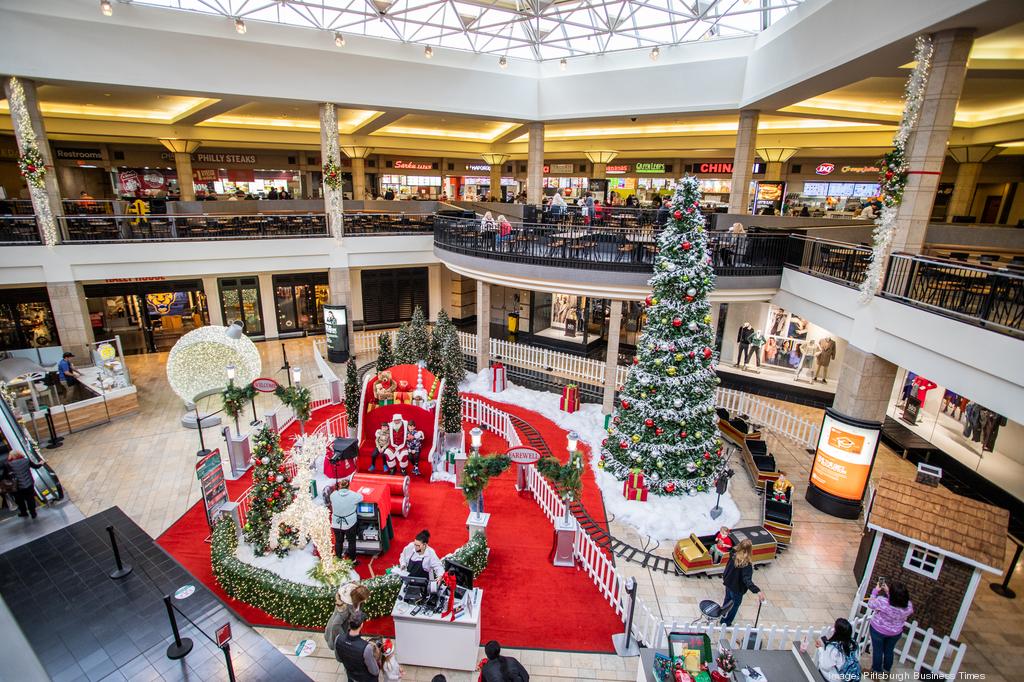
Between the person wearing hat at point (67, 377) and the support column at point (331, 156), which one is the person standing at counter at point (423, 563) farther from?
the support column at point (331, 156)

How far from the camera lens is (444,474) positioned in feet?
38.3

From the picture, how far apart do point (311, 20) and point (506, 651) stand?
19107 millimetres

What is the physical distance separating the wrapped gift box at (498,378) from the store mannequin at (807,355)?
9671 mm

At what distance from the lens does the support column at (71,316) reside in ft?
51.6

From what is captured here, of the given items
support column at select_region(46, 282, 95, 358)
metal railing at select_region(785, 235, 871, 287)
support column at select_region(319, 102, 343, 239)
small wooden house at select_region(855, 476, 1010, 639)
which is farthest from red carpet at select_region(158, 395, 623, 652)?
support column at select_region(319, 102, 343, 239)

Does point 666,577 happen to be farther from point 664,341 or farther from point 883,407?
point 883,407

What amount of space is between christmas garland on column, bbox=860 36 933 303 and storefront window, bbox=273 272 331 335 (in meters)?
20.2

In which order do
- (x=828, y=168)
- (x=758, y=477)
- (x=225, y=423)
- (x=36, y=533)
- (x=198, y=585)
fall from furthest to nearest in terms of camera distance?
(x=828, y=168), (x=225, y=423), (x=758, y=477), (x=36, y=533), (x=198, y=585)

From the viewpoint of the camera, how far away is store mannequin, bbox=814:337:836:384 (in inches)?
626

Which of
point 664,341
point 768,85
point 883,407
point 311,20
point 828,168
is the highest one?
point 311,20

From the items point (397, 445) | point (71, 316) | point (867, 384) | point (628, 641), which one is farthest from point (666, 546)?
point (71, 316)

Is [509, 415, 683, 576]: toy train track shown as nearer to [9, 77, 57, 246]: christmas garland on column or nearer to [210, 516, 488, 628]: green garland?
[210, 516, 488, 628]: green garland

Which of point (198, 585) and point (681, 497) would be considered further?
point (681, 497)

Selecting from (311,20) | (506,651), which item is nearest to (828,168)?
(311,20)
